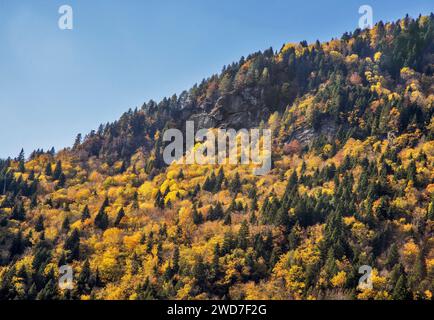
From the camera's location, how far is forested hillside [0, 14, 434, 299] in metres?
101

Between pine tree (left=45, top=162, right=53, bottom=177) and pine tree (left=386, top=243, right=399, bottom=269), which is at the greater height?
pine tree (left=45, top=162, right=53, bottom=177)

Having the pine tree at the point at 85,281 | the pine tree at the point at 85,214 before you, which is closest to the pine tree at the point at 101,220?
the pine tree at the point at 85,214

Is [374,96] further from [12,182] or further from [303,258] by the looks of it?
[12,182]

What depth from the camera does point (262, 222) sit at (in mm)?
122875

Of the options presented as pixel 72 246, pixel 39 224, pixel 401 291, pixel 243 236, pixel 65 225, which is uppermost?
pixel 39 224

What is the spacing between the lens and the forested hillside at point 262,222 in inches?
3976

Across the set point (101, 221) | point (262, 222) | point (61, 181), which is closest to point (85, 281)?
point (101, 221)

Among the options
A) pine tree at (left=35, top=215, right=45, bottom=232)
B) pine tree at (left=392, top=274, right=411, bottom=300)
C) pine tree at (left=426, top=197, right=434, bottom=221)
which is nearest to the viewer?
pine tree at (left=392, top=274, right=411, bottom=300)

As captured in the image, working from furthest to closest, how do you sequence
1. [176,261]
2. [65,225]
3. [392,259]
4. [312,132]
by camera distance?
[312,132]
[65,225]
[176,261]
[392,259]

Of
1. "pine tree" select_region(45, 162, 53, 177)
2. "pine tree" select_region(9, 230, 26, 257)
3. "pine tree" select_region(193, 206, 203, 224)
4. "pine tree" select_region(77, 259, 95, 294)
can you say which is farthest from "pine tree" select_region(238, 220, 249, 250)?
"pine tree" select_region(45, 162, 53, 177)

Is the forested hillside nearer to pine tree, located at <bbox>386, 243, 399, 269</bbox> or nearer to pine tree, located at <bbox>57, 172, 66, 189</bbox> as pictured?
pine tree, located at <bbox>386, 243, 399, 269</bbox>

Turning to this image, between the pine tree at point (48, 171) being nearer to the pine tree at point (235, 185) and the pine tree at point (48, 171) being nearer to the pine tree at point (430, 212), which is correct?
the pine tree at point (235, 185)

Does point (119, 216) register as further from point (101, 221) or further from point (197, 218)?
point (197, 218)

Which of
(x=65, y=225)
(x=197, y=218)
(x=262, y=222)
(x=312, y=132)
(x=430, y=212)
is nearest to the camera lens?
(x=430, y=212)
